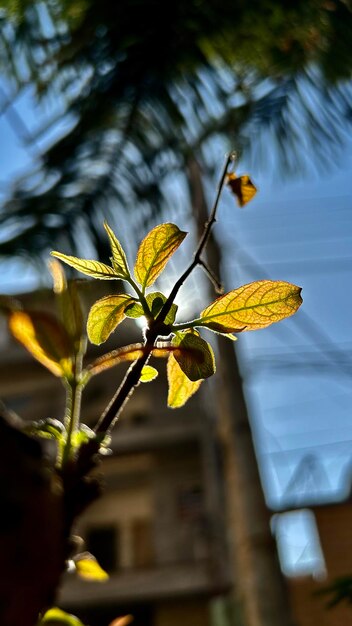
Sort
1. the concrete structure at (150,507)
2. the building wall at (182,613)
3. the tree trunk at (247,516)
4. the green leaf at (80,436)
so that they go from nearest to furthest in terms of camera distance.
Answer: the green leaf at (80,436), the tree trunk at (247,516), the concrete structure at (150,507), the building wall at (182,613)

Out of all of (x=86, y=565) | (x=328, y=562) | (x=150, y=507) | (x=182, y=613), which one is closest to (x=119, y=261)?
(x=86, y=565)

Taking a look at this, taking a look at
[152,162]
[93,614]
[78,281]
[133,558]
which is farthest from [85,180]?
[133,558]

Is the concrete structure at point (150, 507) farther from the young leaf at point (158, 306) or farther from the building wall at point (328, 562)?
the young leaf at point (158, 306)

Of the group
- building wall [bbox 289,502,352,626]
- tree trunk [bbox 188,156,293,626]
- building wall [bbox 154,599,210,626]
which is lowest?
building wall [bbox 154,599,210,626]

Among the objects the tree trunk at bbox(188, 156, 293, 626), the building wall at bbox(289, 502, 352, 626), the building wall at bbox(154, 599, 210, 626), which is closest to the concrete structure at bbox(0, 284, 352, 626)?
the building wall at bbox(154, 599, 210, 626)

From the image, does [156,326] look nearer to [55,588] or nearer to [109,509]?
[55,588]

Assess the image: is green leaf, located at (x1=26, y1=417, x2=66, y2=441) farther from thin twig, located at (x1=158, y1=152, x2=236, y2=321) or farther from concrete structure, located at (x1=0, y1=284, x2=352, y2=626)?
concrete structure, located at (x1=0, y1=284, x2=352, y2=626)

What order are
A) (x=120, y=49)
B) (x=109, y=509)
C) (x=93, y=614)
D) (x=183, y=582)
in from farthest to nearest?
(x=109, y=509)
(x=93, y=614)
(x=183, y=582)
(x=120, y=49)

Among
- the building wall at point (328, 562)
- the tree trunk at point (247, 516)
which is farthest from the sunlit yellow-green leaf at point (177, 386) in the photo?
the building wall at point (328, 562)
